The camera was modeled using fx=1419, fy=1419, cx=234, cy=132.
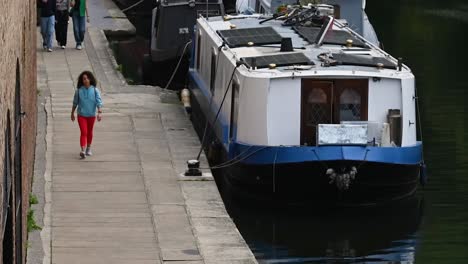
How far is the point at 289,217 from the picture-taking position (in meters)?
22.6

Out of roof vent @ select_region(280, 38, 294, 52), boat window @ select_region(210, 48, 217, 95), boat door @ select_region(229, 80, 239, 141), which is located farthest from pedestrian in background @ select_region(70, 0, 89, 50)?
roof vent @ select_region(280, 38, 294, 52)

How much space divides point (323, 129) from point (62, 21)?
581 inches

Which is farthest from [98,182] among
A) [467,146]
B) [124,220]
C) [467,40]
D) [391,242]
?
[467,40]

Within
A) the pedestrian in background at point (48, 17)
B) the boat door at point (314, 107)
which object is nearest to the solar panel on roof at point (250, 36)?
the boat door at point (314, 107)

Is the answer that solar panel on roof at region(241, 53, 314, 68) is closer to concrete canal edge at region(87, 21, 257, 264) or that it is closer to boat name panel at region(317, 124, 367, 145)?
boat name panel at region(317, 124, 367, 145)

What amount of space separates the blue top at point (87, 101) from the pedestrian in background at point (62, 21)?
41.0 ft

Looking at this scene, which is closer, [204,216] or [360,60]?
[204,216]

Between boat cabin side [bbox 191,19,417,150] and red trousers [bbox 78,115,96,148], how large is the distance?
2.47 m

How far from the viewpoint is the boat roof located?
23.3 metres

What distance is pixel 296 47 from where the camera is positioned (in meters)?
25.3

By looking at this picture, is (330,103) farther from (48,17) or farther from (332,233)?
(48,17)

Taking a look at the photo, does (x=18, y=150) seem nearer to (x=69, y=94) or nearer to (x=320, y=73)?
(x=320, y=73)

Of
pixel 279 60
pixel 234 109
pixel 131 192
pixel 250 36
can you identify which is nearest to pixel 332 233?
pixel 131 192

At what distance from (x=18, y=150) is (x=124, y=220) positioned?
5912mm
